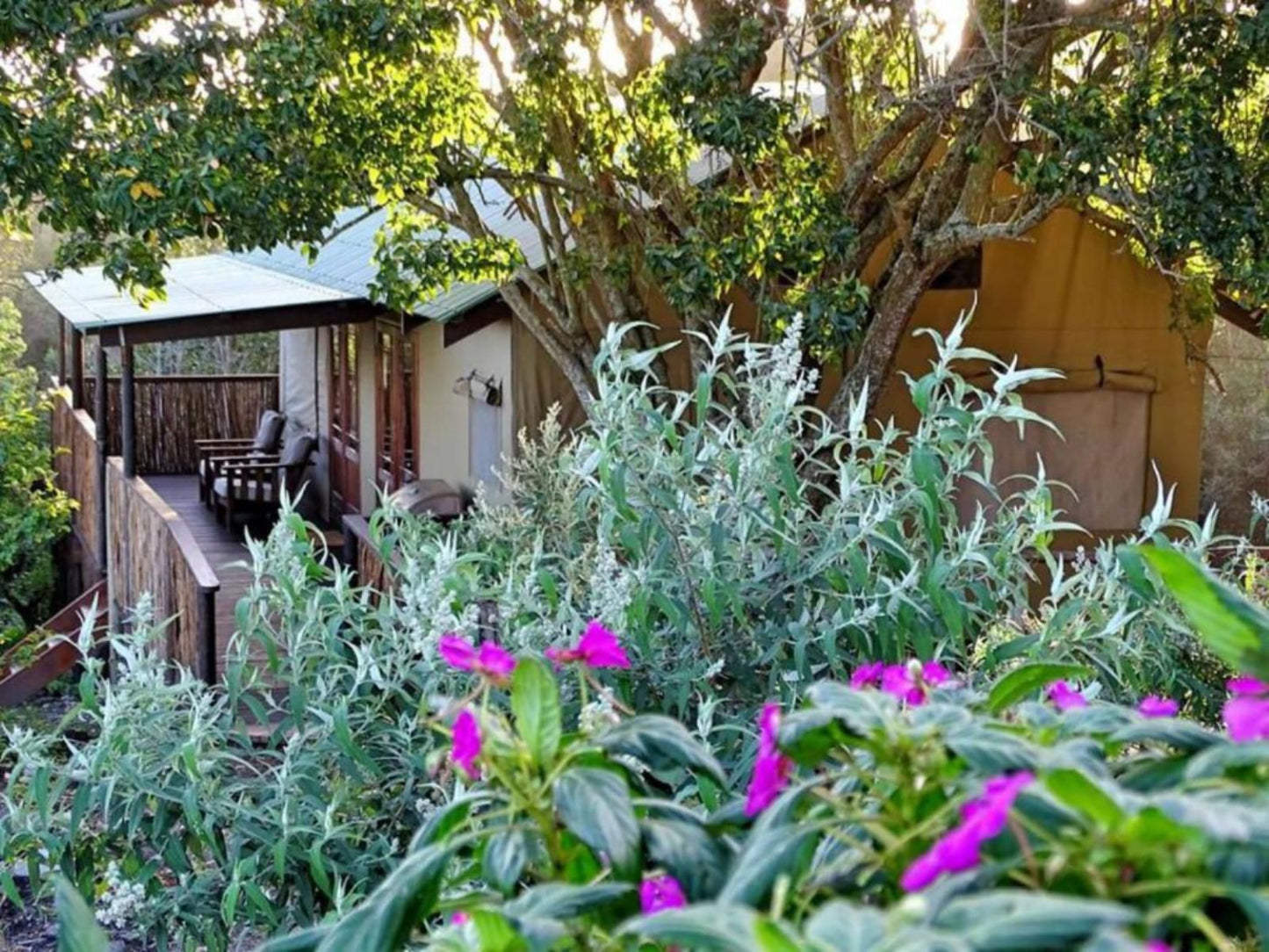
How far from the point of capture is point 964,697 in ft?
3.86

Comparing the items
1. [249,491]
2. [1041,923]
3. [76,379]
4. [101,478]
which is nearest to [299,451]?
[249,491]

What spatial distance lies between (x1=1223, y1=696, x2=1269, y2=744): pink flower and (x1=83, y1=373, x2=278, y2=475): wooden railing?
60.7 ft

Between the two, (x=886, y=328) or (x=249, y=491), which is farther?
(x=249, y=491)

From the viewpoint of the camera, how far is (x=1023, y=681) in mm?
1301

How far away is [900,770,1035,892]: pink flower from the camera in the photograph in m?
0.82

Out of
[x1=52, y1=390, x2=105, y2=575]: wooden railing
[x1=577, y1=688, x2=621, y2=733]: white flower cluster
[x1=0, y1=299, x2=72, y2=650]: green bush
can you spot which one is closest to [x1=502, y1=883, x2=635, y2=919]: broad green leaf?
[x1=577, y1=688, x2=621, y2=733]: white flower cluster

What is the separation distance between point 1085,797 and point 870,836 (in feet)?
0.88

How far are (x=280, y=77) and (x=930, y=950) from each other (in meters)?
A: 7.05

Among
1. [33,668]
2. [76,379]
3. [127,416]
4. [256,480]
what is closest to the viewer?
[33,668]

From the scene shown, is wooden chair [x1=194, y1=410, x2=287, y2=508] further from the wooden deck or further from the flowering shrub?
the flowering shrub

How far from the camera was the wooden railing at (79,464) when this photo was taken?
13.5 meters

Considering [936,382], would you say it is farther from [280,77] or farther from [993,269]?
[993,269]

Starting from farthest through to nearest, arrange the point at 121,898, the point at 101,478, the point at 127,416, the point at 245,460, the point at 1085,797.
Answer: the point at 245,460
the point at 101,478
the point at 127,416
the point at 121,898
the point at 1085,797

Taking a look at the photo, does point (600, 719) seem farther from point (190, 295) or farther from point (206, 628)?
point (190, 295)
